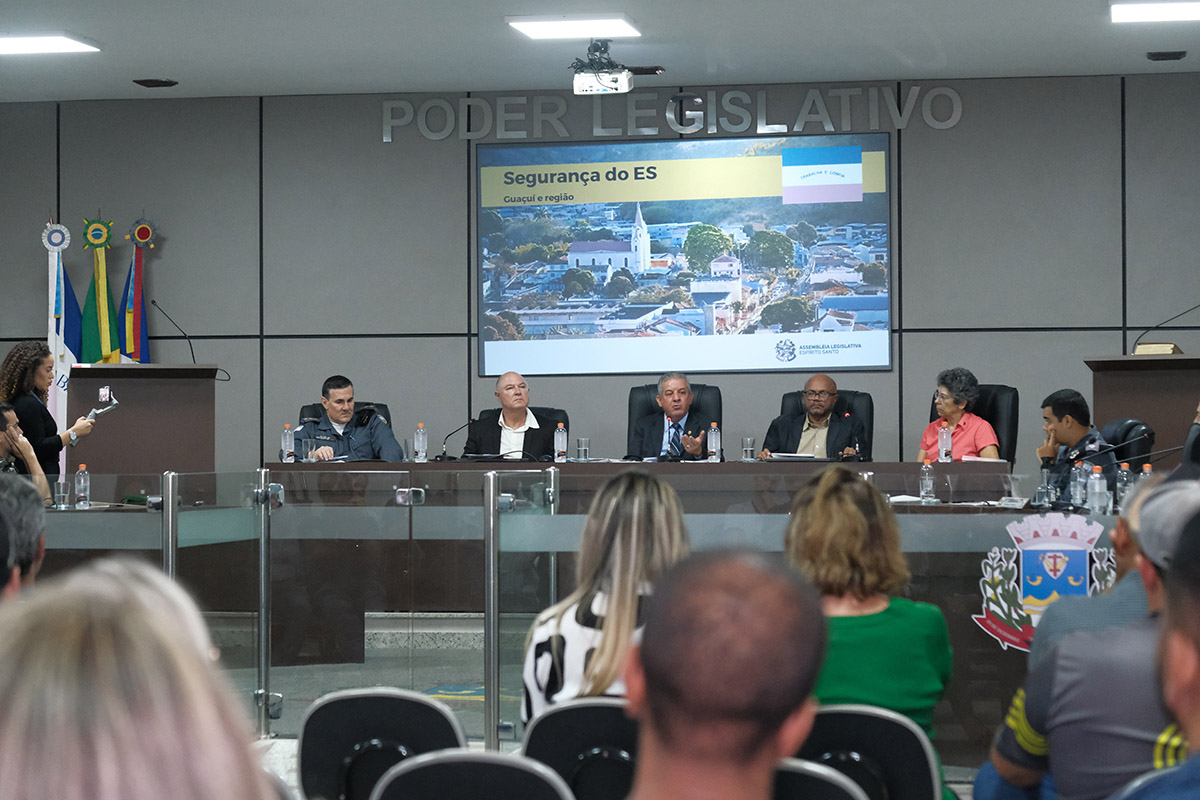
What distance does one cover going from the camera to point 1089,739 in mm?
1618

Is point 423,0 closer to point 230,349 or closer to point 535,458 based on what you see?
point 535,458

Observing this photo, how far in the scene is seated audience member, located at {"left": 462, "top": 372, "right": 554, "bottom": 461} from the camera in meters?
6.37

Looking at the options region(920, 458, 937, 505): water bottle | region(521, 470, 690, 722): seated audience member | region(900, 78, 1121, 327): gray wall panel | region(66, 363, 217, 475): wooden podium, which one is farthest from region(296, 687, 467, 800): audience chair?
region(900, 78, 1121, 327): gray wall panel

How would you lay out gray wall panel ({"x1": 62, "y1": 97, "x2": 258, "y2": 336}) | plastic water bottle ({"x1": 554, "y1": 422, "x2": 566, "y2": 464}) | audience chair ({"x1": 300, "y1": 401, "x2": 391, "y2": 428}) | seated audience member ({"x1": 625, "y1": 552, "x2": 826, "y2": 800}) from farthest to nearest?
gray wall panel ({"x1": 62, "y1": 97, "x2": 258, "y2": 336}), audience chair ({"x1": 300, "y1": 401, "x2": 391, "y2": 428}), plastic water bottle ({"x1": 554, "y1": 422, "x2": 566, "y2": 464}), seated audience member ({"x1": 625, "y1": 552, "x2": 826, "y2": 800})

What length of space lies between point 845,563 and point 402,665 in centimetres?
214

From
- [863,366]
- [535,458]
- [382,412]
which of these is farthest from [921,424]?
[382,412]

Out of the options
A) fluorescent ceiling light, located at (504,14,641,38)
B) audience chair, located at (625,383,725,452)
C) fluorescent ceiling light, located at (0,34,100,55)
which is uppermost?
fluorescent ceiling light, located at (504,14,641,38)

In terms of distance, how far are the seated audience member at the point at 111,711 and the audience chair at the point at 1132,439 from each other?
4514 mm

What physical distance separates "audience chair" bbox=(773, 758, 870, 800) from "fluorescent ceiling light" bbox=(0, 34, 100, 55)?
6.59 metres

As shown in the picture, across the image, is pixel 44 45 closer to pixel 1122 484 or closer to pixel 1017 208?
pixel 1017 208

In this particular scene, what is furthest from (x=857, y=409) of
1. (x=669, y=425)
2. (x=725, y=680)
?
(x=725, y=680)

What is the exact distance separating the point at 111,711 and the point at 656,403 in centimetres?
583

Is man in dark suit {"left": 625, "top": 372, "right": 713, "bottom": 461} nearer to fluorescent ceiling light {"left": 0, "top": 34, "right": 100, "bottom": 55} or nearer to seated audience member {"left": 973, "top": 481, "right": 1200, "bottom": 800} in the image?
fluorescent ceiling light {"left": 0, "top": 34, "right": 100, "bottom": 55}

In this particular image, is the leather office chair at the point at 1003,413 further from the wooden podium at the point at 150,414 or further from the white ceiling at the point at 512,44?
the wooden podium at the point at 150,414
